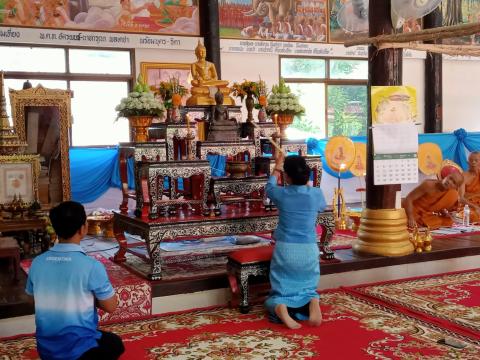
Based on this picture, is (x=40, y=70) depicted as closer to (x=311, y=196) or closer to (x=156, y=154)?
(x=156, y=154)

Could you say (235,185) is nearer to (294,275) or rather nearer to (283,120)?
(283,120)

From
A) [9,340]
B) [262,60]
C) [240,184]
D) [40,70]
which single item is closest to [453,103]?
[262,60]

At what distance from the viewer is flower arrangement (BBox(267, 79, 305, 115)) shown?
5379mm

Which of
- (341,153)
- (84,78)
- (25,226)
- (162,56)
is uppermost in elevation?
(162,56)

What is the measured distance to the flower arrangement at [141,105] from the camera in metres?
5.00

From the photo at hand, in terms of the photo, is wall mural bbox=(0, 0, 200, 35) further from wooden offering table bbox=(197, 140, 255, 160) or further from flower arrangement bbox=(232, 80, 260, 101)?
wooden offering table bbox=(197, 140, 255, 160)

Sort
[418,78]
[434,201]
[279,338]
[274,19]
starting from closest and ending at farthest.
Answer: [279,338] < [434,201] < [274,19] < [418,78]

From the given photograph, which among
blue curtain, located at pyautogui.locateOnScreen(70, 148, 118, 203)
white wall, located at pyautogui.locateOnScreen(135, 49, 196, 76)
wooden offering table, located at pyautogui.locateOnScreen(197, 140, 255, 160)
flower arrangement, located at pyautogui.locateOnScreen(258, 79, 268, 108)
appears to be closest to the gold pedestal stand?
wooden offering table, located at pyautogui.locateOnScreen(197, 140, 255, 160)

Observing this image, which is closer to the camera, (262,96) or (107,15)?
(262,96)

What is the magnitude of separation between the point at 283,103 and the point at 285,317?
6.83 feet

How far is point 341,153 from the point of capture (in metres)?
7.70

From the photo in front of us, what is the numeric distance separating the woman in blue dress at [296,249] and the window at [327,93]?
7.06 m

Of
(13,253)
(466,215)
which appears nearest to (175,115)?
(13,253)

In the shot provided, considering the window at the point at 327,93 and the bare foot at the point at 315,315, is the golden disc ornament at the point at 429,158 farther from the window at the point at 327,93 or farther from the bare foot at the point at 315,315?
the bare foot at the point at 315,315
